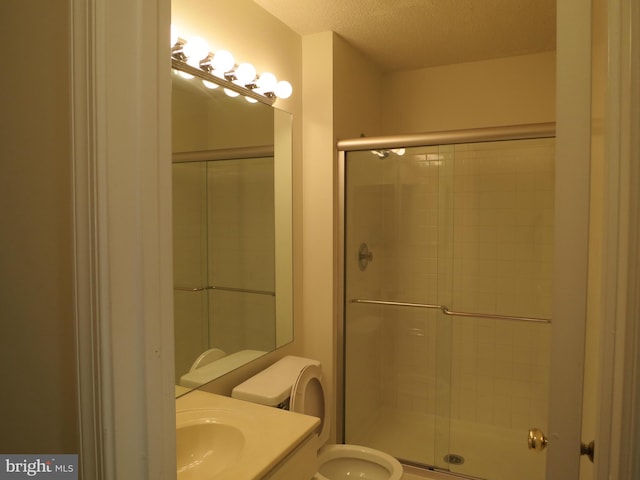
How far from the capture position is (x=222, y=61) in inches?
68.1

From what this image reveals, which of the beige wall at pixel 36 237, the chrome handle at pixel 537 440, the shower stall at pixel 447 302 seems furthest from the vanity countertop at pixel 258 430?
the shower stall at pixel 447 302

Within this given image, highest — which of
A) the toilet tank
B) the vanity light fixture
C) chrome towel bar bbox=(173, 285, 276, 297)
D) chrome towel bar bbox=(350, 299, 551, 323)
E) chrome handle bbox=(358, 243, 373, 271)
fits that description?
the vanity light fixture

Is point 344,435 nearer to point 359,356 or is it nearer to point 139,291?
point 359,356

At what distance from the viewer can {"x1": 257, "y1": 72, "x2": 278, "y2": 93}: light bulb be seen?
198 centimetres

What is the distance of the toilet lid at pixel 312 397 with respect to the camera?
6.13 ft

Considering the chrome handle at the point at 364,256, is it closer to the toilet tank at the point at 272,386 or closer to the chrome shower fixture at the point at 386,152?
the chrome shower fixture at the point at 386,152

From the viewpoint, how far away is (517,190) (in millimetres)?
2676

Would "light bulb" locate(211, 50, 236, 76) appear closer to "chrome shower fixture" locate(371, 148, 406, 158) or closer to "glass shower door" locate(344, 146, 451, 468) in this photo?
"glass shower door" locate(344, 146, 451, 468)

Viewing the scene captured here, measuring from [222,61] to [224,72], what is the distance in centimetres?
6

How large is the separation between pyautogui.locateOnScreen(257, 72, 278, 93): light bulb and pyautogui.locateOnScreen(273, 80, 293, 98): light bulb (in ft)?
0.10

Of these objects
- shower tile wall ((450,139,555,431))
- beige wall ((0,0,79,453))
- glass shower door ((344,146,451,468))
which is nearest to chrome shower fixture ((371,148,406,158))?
glass shower door ((344,146,451,468))

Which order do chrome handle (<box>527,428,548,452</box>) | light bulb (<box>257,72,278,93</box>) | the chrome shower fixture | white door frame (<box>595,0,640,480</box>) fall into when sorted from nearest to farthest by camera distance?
white door frame (<box>595,0,640,480</box>), chrome handle (<box>527,428,548,452</box>), light bulb (<box>257,72,278,93</box>), the chrome shower fixture

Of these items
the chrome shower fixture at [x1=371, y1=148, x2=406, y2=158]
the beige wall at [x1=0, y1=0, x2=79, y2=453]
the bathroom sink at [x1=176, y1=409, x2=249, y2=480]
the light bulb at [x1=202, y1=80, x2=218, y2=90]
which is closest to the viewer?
the beige wall at [x1=0, y1=0, x2=79, y2=453]

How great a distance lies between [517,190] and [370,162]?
0.96 m
